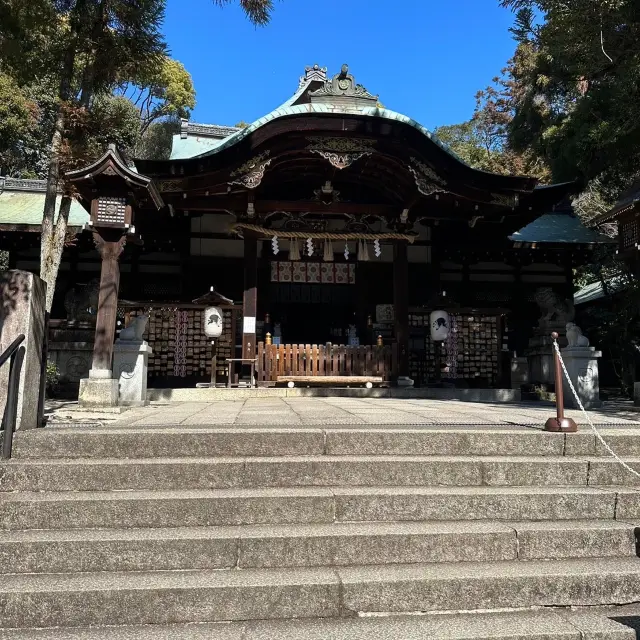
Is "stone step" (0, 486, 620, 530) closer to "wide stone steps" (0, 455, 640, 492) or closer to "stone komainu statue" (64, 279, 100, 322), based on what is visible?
"wide stone steps" (0, 455, 640, 492)

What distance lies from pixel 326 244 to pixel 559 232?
6694mm

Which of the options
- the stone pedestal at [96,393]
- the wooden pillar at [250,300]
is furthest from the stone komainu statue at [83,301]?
the stone pedestal at [96,393]

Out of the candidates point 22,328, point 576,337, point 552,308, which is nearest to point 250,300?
point 576,337

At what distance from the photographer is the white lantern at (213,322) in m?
10.8

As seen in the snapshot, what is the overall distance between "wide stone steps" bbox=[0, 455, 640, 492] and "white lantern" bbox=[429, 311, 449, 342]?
730cm

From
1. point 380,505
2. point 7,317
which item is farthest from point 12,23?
point 380,505

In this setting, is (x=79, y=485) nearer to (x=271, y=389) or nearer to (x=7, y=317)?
(x=7, y=317)

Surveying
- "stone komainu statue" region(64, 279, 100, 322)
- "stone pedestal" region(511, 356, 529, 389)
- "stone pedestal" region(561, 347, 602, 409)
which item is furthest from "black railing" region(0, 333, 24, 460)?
"stone pedestal" region(511, 356, 529, 389)

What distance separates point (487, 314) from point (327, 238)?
13.5 ft

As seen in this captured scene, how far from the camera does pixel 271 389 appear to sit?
34.2ft

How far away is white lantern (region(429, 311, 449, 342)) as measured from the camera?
37.3ft

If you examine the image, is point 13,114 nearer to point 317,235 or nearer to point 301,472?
point 317,235

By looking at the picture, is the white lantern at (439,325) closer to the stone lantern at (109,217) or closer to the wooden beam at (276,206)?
the wooden beam at (276,206)

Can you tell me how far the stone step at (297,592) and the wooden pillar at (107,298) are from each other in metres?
4.70
